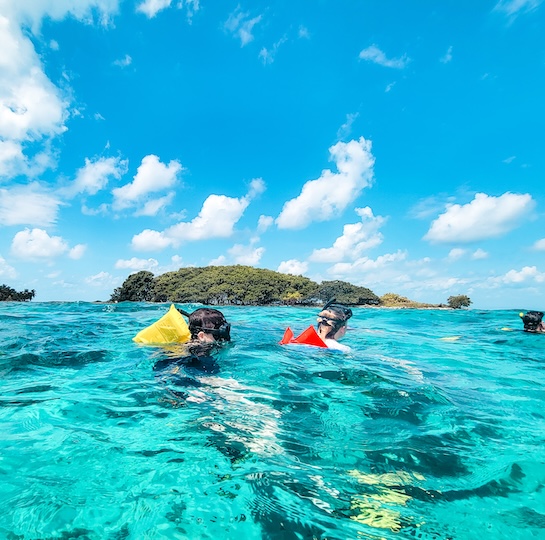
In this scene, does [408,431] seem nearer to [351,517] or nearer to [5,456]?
[351,517]

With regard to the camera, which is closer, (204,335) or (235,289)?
(204,335)

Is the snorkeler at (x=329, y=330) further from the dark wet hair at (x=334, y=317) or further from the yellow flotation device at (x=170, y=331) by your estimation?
the yellow flotation device at (x=170, y=331)

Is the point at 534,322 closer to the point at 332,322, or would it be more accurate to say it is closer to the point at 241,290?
the point at 332,322

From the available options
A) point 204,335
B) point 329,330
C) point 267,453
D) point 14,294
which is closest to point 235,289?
point 14,294

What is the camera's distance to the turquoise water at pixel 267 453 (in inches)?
83.1

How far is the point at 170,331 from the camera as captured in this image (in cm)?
702

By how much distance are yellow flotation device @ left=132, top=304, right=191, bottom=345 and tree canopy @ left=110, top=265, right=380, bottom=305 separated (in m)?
33.5

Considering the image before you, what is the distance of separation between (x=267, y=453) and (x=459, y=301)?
3424 cm

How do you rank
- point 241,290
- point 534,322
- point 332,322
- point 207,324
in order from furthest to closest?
point 241,290
point 534,322
point 332,322
point 207,324

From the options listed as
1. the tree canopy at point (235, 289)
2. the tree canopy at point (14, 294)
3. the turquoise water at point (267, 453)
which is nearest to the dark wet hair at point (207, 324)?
the turquoise water at point (267, 453)

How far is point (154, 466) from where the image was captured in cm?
264

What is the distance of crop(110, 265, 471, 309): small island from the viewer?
133ft

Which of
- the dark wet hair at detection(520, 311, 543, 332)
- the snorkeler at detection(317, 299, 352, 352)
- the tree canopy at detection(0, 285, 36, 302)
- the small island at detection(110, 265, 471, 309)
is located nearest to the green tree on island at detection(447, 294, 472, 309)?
the small island at detection(110, 265, 471, 309)

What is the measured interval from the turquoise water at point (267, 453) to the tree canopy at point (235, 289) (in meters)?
35.7
